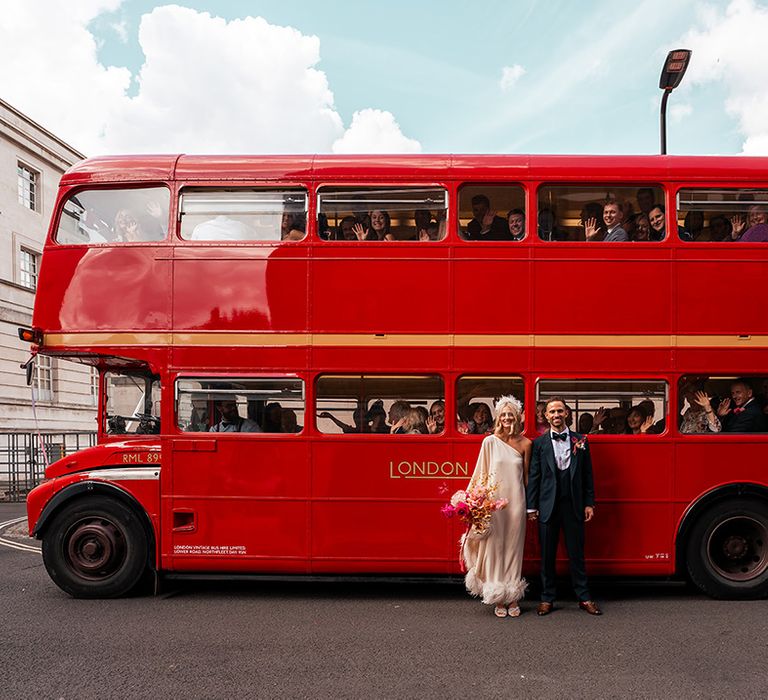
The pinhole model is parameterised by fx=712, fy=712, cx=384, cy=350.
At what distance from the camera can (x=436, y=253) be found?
675 centimetres

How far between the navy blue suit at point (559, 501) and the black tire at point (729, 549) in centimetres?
118

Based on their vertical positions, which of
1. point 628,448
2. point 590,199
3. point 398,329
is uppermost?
point 590,199

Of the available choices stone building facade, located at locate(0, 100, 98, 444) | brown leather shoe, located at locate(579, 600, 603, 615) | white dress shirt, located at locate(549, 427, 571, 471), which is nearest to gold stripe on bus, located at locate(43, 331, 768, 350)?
white dress shirt, located at locate(549, 427, 571, 471)

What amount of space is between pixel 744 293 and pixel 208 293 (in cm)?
506

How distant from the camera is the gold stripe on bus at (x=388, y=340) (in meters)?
6.64

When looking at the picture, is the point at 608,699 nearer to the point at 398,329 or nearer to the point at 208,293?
the point at 398,329

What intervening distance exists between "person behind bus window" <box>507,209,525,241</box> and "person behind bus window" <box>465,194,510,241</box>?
0.04 m

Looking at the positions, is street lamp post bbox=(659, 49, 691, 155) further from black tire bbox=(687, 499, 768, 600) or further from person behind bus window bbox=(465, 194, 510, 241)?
black tire bbox=(687, 499, 768, 600)

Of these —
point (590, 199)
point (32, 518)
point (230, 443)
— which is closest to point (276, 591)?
point (230, 443)

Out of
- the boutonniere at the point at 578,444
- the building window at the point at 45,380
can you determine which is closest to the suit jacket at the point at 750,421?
the boutonniere at the point at 578,444

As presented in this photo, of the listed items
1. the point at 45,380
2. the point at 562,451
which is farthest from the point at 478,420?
the point at 45,380

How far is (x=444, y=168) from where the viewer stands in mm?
6820

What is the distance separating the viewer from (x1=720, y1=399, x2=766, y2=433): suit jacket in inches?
263

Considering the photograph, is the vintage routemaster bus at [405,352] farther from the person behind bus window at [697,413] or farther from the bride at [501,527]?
the bride at [501,527]
